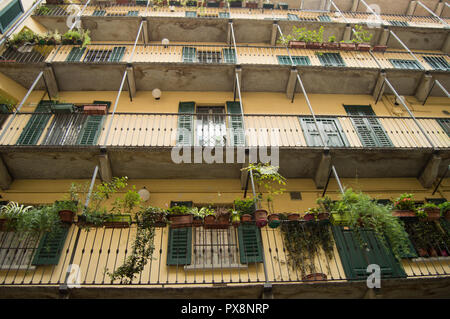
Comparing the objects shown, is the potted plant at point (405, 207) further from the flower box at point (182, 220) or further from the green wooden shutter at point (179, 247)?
the green wooden shutter at point (179, 247)

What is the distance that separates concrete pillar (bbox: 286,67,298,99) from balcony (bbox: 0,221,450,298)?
6.25m

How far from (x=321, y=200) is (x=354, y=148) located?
6.37ft

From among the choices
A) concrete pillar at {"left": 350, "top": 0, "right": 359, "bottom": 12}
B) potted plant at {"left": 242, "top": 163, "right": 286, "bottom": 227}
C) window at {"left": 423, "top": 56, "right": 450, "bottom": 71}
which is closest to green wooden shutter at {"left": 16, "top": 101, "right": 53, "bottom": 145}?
potted plant at {"left": 242, "top": 163, "right": 286, "bottom": 227}

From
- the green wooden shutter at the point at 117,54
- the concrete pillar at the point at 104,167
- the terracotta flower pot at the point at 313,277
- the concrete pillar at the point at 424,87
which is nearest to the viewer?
the terracotta flower pot at the point at 313,277

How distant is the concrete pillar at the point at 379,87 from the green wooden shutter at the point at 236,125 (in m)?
6.04

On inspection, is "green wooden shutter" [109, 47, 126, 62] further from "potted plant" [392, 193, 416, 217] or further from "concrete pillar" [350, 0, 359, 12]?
"concrete pillar" [350, 0, 359, 12]

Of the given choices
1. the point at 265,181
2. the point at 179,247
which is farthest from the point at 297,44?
the point at 179,247

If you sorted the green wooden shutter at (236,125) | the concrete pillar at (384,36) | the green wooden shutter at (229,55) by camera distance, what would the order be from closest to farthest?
the green wooden shutter at (236,125)
the green wooden shutter at (229,55)
the concrete pillar at (384,36)

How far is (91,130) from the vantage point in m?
10.0

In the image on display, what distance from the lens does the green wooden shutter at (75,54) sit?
12.5 metres

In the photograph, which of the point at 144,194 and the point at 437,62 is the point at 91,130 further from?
the point at 437,62

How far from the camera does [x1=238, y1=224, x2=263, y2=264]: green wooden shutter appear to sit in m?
8.30

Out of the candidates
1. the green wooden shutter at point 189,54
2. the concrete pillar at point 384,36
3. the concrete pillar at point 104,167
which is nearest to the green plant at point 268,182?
the concrete pillar at point 104,167

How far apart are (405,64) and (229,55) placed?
8056 millimetres
